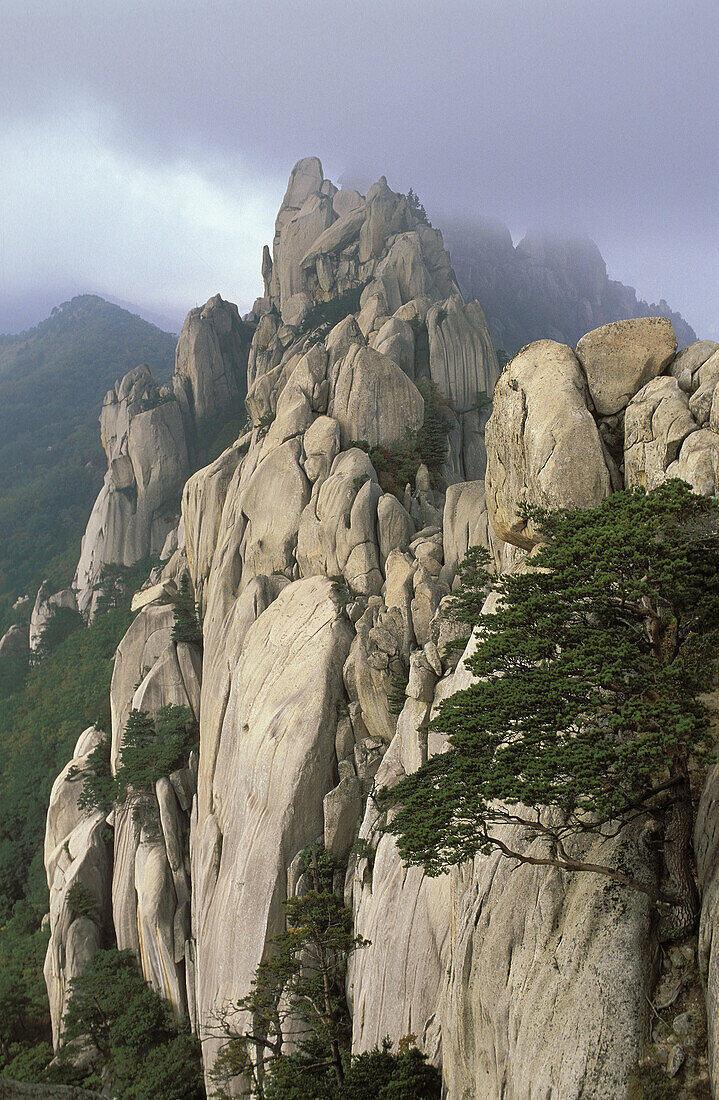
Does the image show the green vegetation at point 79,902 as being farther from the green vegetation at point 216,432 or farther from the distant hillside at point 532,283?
the distant hillside at point 532,283

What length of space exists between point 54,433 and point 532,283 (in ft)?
216

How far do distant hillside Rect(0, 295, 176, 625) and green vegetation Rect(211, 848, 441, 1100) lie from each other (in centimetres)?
4735

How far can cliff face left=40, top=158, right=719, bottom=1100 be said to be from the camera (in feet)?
31.8

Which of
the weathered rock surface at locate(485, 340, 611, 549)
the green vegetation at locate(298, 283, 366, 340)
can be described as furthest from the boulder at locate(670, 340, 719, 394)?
the green vegetation at locate(298, 283, 366, 340)

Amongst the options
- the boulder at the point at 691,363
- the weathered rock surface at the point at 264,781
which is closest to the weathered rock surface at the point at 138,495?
the weathered rock surface at the point at 264,781

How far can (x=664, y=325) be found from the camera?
1391cm

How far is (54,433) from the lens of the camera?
82.6 metres

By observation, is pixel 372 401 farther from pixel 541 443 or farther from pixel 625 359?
pixel 541 443

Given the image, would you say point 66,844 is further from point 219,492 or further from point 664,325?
point 664,325

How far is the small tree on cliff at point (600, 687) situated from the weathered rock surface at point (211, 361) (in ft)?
170

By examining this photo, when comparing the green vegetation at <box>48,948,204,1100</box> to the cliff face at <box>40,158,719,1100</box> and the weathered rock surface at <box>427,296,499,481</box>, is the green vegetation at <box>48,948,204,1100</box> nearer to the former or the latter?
the cliff face at <box>40,158,719,1100</box>

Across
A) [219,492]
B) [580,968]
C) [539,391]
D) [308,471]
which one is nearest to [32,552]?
[219,492]

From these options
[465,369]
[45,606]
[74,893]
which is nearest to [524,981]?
[74,893]

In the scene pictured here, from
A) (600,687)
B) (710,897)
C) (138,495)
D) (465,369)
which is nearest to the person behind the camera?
(710,897)
